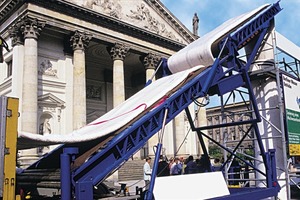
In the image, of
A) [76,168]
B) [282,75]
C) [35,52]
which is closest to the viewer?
[76,168]

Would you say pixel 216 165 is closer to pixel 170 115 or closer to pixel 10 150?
pixel 170 115

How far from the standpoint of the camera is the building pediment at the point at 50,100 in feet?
79.0

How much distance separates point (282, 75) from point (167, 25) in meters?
23.4

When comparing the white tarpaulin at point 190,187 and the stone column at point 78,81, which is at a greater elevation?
the stone column at point 78,81

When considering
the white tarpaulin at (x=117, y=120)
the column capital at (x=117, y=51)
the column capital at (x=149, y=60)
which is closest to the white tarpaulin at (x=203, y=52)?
the white tarpaulin at (x=117, y=120)

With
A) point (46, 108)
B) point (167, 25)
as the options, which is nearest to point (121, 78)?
point (46, 108)

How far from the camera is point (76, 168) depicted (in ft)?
16.7

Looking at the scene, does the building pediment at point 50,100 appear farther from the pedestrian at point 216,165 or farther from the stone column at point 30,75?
the pedestrian at point 216,165

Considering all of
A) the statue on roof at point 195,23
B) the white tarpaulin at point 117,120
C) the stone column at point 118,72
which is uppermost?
the statue on roof at point 195,23

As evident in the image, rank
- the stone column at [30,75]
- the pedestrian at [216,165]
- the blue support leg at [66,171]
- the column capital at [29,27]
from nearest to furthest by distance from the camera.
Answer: the blue support leg at [66,171]
the pedestrian at [216,165]
the stone column at [30,75]
the column capital at [29,27]

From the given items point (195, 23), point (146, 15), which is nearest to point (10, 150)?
point (146, 15)

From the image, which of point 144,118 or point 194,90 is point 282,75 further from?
point 144,118

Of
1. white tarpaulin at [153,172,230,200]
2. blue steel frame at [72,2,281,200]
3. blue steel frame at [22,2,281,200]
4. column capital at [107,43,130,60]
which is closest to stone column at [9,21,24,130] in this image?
column capital at [107,43,130,60]

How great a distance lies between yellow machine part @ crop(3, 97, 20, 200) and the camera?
4430mm
